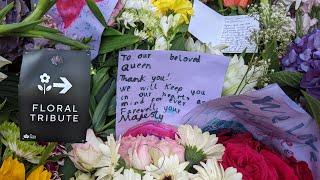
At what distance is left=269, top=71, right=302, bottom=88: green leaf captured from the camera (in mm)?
1125

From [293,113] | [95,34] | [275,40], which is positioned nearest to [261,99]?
[293,113]

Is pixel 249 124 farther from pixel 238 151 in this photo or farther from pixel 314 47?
pixel 314 47

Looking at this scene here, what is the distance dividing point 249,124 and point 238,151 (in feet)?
0.35

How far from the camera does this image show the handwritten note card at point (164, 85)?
105cm

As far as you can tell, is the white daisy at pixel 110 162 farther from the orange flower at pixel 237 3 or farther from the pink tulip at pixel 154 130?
the orange flower at pixel 237 3

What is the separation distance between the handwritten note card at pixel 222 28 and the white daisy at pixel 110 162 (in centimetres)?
37

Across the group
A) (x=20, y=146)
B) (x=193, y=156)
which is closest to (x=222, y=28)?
(x=193, y=156)

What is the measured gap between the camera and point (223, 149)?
0.97 meters

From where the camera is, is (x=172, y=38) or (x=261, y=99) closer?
(x=261, y=99)

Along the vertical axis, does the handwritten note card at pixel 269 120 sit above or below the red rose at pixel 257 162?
above

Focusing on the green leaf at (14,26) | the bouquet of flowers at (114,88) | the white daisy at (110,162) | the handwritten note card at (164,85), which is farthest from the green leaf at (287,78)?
the green leaf at (14,26)

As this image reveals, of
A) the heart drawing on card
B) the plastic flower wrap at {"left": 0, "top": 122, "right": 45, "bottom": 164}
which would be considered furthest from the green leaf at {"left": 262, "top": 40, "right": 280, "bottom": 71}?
the plastic flower wrap at {"left": 0, "top": 122, "right": 45, "bottom": 164}

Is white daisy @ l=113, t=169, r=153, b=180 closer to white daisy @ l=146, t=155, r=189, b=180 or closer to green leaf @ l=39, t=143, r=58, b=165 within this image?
white daisy @ l=146, t=155, r=189, b=180

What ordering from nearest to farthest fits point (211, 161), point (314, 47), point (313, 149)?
point (211, 161) → point (313, 149) → point (314, 47)
